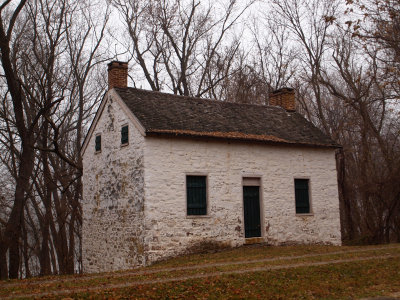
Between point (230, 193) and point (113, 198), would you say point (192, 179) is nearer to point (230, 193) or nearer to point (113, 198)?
point (230, 193)

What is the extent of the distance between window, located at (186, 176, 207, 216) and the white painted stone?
0.23 m

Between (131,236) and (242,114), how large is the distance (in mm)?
7900

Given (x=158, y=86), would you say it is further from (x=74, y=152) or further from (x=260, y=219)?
(x=260, y=219)

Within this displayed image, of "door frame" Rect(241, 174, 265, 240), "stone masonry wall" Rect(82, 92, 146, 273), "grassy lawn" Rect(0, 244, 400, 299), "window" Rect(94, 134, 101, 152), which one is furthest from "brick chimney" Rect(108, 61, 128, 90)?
"grassy lawn" Rect(0, 244, 400, 299)

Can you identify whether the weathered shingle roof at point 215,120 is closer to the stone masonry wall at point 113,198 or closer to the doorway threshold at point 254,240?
the stone masonry wall at point 113,198

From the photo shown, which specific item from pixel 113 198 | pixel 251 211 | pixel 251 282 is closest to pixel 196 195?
pixel 251 211

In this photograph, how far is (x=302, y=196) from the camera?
19.5 metres

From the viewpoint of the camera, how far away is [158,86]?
31188 millimetres

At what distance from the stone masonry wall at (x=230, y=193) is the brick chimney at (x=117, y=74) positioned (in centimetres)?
410

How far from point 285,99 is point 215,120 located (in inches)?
255

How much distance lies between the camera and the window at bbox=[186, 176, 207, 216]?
16562 mm

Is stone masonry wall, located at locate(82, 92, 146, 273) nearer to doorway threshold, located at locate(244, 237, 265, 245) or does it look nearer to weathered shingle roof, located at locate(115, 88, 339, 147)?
weathered shingle roof, located at locate(115, 88, 339, 147)

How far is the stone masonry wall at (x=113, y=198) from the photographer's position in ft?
52.8

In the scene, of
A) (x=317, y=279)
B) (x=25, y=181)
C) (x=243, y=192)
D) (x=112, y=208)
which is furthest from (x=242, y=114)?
(x=317, y=279)
